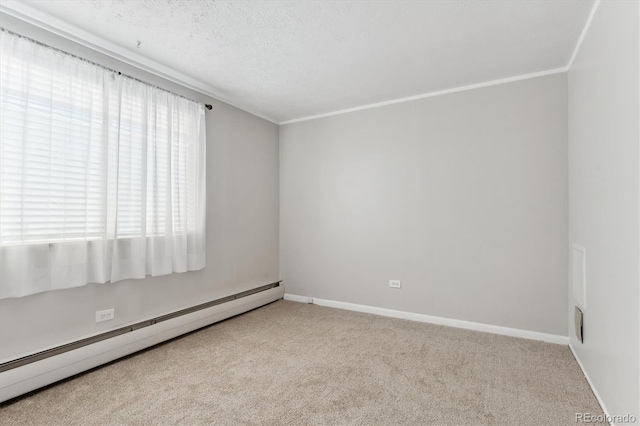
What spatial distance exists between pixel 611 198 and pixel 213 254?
3535 millimetres

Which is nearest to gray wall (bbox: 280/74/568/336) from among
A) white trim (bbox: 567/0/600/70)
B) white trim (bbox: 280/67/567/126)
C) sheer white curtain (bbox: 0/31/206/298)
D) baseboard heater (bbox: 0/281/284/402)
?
white trim (bbox: 280/67/567/126)

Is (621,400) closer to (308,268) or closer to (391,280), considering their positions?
(391,280)

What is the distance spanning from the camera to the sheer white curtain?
217 cm

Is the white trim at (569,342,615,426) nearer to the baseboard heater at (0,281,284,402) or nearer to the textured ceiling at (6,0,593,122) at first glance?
the textured ceiling at (6,0,593,122)

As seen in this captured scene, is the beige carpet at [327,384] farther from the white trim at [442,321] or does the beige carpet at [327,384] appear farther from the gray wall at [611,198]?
the gray wall at [611,198]

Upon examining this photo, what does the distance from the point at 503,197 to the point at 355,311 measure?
2204mm

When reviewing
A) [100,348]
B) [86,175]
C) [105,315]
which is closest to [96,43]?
[86,175]

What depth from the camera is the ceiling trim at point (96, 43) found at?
2.19m

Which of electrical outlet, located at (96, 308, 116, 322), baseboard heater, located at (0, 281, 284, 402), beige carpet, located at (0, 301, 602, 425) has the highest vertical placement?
electrical outlet, located at (96, 308, 116, 322)

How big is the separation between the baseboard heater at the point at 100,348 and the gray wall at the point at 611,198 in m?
3.33

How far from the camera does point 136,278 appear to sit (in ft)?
9.53

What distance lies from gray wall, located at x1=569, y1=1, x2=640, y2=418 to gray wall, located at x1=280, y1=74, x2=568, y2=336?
0.55 m

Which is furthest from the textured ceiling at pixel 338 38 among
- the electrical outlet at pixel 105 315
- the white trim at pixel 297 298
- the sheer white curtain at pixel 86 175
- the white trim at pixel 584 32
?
the white trim at pixel 297 298

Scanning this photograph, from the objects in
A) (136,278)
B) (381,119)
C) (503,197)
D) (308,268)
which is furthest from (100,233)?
(503,197)
